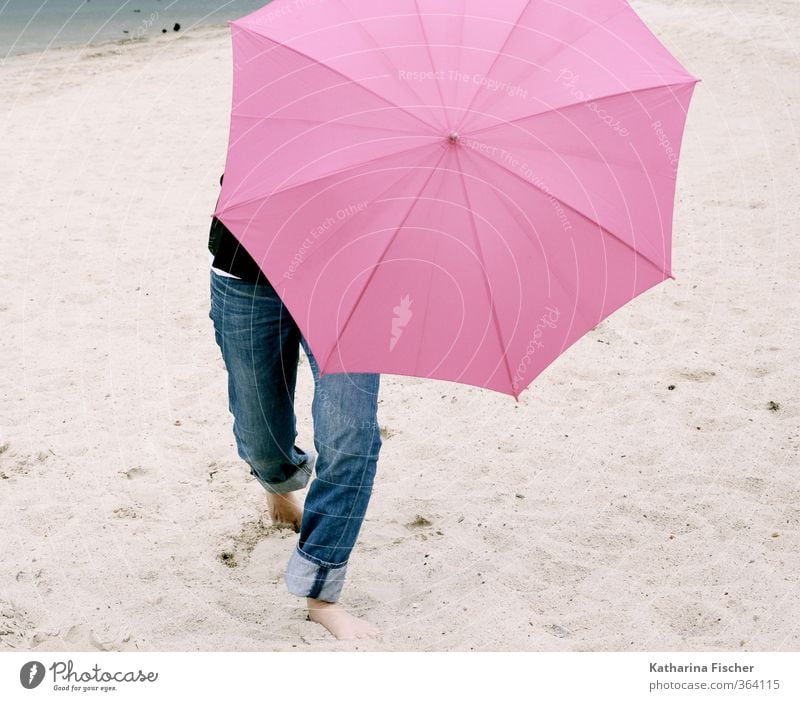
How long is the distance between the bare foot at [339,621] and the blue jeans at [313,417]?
4 centimetres

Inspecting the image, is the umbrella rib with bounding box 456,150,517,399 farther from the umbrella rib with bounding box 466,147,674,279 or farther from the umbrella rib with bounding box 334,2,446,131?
the umbrella rib with bounding box 334,2,446,131

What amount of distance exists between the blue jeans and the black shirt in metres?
0.03

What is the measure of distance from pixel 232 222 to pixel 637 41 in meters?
1.18

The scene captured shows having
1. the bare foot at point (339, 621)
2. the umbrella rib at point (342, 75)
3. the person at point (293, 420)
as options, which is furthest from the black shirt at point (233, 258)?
the bare foot at point (339, 621)

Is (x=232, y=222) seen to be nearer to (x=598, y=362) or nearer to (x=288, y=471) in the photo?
(x=288, y=471)

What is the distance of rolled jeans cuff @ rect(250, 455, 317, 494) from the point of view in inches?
133

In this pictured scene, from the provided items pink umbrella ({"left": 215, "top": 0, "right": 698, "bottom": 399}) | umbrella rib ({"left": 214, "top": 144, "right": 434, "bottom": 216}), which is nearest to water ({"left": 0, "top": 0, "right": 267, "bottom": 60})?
pink umbrella ({"left": 215, "top": 0, "right": 698, "bottom": 399})

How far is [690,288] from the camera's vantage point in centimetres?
518

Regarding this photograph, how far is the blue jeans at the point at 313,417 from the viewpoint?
2668 millimetres

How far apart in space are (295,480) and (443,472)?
0.72 m

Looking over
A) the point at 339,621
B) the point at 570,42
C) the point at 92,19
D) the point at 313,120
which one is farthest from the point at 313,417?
the point at 92,19

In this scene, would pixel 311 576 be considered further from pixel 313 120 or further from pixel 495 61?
pixel 495 61

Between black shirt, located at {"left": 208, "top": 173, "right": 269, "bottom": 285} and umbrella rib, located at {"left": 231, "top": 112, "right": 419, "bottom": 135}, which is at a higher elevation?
umbrella rib, located at {"left": 231, "top": 112, "right": 419, "bottom": 135}

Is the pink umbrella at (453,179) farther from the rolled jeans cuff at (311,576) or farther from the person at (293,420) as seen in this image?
the rolled jeans cuff at (311,576)
